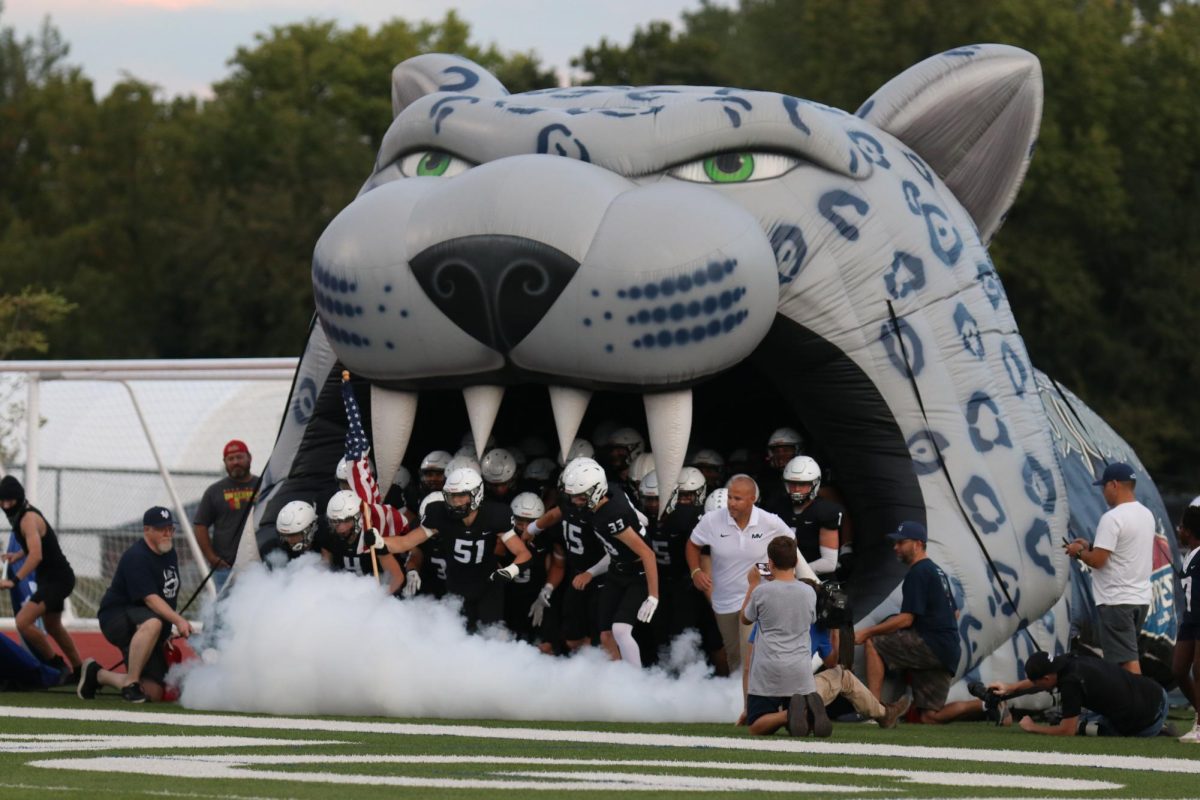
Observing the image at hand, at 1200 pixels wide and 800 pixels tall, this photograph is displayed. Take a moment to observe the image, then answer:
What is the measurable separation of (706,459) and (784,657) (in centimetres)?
297

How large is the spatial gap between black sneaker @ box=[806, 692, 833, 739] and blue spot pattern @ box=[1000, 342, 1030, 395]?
3.16 metres

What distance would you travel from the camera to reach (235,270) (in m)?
43.0

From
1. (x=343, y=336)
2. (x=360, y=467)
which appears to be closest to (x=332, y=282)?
(x=343, y=336)

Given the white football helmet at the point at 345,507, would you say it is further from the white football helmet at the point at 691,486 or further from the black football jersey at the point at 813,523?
the black football jersey at the point at 813,523

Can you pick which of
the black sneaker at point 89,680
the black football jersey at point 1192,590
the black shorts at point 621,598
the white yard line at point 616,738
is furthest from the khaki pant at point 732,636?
the black sneaker at point 89,680

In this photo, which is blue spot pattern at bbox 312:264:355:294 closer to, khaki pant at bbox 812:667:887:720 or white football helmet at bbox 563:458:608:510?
white football helmet at bbox 563:458:608:510

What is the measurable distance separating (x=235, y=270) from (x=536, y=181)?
31591mm

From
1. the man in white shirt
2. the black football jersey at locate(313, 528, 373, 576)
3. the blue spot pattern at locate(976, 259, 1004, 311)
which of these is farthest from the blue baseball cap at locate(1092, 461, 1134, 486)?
the black football jersey at locate(313, 528, 373, 576)

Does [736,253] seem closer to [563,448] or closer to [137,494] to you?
[563,448]

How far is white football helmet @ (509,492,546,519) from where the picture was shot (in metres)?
13.2

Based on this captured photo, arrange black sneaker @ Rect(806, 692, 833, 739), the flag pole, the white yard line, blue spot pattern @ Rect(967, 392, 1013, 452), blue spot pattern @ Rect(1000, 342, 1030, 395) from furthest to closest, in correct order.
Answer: blue spot pattern @ Rect(1000, 342, 1030, 395) < blue spot pattern @ Rect(967, 392, 1013, 452) < the flag pole < black sneaker @ Rect(806, 692, 833, 739) < the white yard line

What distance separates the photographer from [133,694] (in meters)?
12.9

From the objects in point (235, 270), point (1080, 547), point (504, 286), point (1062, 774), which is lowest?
point (1062, 774)

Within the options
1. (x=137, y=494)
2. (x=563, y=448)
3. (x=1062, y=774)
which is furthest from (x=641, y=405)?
(x=137, y=494)
